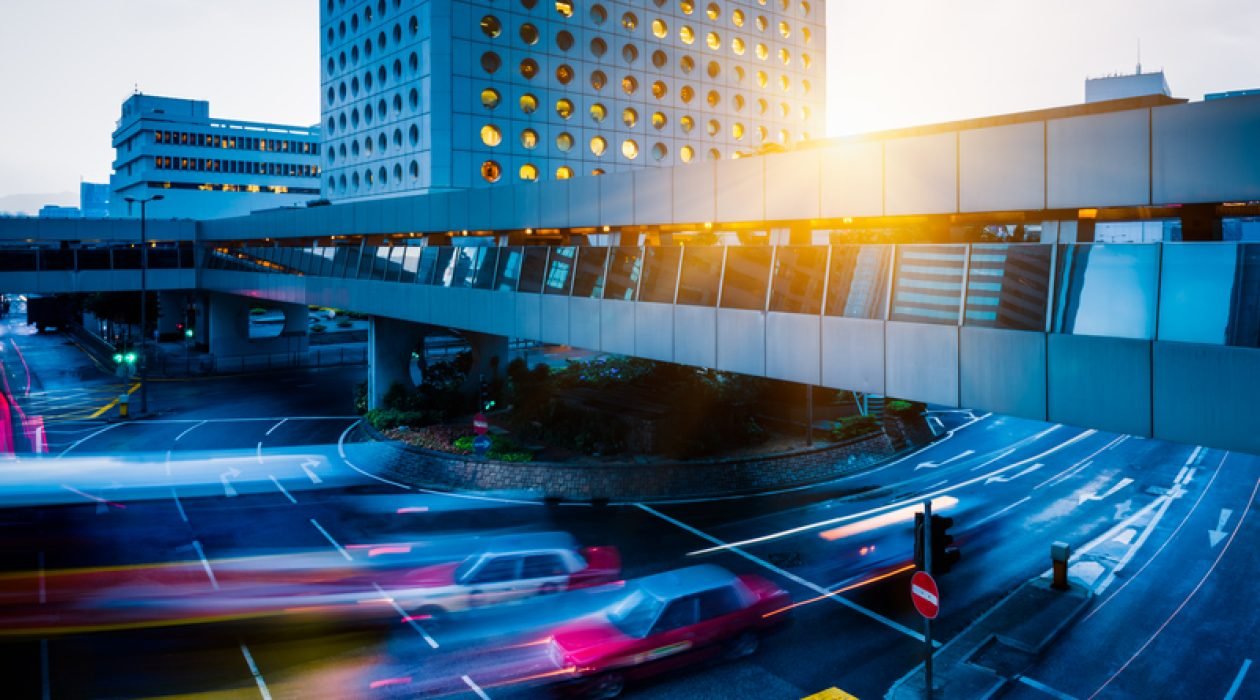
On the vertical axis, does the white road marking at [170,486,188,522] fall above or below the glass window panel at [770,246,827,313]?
below

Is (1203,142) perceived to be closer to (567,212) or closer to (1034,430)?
(567,212)

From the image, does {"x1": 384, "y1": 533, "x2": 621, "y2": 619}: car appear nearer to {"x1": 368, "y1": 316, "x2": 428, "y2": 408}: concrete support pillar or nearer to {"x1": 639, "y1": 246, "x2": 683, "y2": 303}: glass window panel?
{"x1": 639, "y1": 246, "x2": 683, "y2": 303}: glass window panel

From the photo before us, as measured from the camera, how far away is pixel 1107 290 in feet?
33.8

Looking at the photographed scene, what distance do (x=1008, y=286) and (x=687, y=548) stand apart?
10.2 meters

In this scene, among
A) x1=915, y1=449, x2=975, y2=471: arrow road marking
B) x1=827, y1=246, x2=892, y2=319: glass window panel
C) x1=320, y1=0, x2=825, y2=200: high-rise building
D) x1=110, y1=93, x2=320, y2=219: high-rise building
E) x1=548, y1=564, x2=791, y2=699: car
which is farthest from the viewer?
x1=110, y1=93, x2=320, y2=219: high-rise building

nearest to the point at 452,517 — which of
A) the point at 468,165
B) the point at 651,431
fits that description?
the point at 651,431

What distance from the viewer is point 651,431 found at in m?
25.7

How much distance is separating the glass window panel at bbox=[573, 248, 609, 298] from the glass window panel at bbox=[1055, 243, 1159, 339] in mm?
10937

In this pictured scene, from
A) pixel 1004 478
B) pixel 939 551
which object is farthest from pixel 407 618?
pixel 1004 478

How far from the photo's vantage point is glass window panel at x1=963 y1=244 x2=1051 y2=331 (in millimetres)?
11031

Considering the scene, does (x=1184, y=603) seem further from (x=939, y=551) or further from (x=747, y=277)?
(x=747, y=277)

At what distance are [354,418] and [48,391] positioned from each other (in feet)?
65.5

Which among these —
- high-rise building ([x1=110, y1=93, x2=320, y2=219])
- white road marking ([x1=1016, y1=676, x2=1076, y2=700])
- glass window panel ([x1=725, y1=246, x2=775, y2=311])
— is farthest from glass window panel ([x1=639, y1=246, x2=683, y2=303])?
high-rise building ([x1=110, y1=93, x2=320, y2=219])

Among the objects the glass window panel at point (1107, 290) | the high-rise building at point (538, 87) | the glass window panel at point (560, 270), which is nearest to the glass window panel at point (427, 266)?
the glass window panel at point (560, 270)
